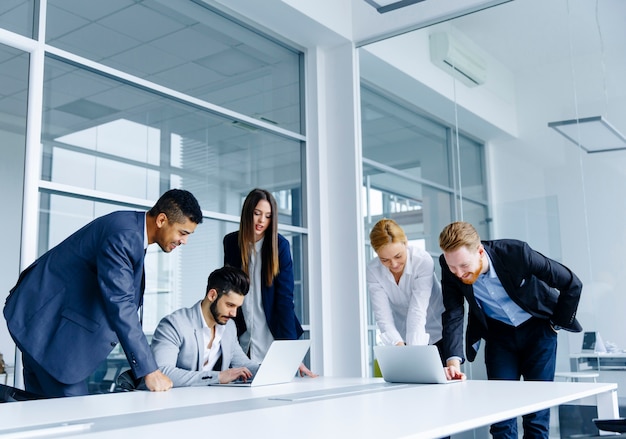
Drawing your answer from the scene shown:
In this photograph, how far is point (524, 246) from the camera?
306 cm

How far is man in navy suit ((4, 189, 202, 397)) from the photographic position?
98.9 inches

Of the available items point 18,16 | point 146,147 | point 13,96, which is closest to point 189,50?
point 146,147

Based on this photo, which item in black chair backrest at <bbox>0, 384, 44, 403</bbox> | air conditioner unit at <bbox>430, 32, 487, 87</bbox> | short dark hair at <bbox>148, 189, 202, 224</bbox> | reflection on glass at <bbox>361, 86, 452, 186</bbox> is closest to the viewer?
black chair backrest at <bbox>0, 384, 44, 403</bbox>

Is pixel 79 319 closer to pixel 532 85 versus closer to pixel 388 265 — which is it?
pixel 388 265

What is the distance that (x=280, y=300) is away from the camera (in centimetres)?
370

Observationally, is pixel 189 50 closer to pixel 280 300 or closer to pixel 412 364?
pixel 280 300

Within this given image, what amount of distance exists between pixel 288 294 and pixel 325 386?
94cm

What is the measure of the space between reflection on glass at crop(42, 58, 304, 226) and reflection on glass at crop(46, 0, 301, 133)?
0.15 metres

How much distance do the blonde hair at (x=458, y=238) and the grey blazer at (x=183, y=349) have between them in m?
1.08

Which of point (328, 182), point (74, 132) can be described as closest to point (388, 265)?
point (74, 132)

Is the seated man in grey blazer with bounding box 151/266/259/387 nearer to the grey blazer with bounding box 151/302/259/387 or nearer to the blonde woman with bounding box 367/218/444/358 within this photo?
the grey blazer with bounding box 151/302/259/387

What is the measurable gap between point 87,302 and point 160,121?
1953 millimetres

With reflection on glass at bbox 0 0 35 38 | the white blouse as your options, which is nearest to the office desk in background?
the white blouse

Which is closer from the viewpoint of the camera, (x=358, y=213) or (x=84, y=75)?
(x=84, y=75)
